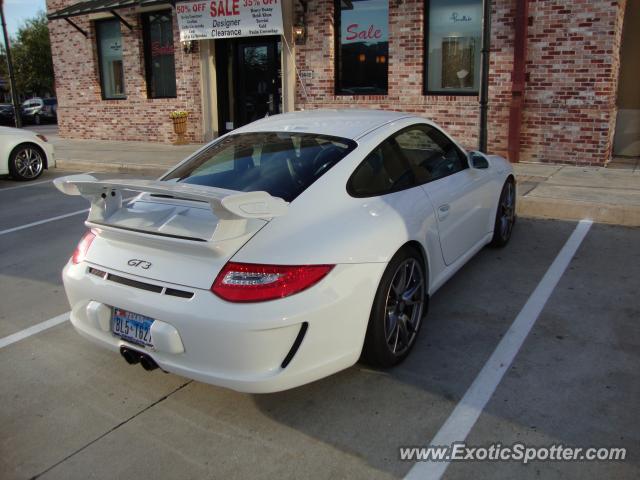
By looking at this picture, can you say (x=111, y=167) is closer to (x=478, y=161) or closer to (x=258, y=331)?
(x=478, y=161)

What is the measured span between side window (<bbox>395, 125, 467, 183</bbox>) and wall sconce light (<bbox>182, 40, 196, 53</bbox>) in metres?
10.9

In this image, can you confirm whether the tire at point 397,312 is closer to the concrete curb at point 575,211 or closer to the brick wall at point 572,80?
the concrete curb at point 575,211

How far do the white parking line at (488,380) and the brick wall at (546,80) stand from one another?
5318 millimetres

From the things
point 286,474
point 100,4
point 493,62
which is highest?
point 100,4

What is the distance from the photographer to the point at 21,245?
6574 mm

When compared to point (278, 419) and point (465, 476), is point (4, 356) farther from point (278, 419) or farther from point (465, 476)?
point (465, 476)

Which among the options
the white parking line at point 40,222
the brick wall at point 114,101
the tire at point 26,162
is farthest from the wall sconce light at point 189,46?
the white parking line at point 40,222

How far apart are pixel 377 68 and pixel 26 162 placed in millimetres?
6861

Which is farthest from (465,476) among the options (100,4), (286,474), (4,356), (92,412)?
(100,4)

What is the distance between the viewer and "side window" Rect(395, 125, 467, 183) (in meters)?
4.07

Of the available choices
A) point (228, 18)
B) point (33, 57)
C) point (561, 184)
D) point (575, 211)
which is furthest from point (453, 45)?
point (33, 57)

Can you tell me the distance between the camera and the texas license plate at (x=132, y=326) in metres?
2.95

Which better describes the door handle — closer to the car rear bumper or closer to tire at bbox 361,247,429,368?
tire at bbox 361,247,429,368

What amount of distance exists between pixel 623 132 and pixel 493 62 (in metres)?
2.82
